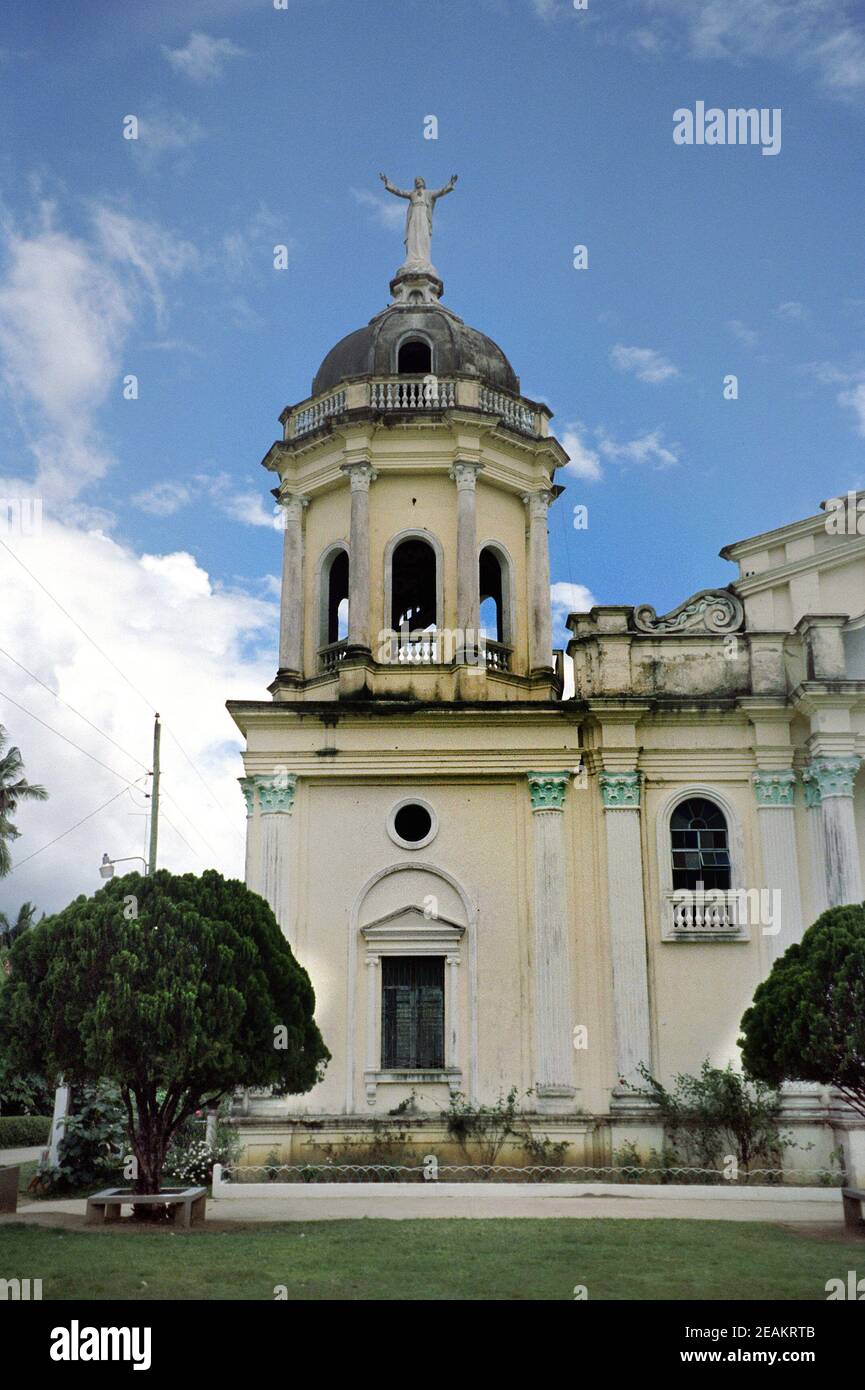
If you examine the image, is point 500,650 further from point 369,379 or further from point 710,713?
point 369,379

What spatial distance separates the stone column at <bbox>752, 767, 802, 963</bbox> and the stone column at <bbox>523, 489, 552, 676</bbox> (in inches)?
174

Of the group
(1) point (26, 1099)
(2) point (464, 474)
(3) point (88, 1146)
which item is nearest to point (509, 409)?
(2) point (464, 474)

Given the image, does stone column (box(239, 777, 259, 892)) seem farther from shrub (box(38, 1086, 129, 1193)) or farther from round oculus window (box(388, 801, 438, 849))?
shrub (box(38, 1086, 129, 1193))

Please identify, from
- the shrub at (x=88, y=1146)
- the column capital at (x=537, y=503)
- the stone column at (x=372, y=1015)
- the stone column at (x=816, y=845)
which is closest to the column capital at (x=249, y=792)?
the stone column at (x=372, y=1015)

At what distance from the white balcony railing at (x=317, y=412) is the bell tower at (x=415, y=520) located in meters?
0.03

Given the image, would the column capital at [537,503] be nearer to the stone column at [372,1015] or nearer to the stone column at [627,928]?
the stone column at [627,928]

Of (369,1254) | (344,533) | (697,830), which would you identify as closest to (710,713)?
(697,830)

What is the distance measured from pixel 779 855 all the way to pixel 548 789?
3.92 metres

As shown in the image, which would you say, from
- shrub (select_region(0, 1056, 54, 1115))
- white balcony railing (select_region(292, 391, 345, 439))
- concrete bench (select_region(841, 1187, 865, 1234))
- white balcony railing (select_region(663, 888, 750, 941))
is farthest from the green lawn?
shrub (select_region(0, 1056, 54, 1115))

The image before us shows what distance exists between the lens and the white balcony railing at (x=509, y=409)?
77.8 feet

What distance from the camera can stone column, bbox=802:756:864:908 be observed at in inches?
780

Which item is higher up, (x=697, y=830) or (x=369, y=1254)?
(x=697, y=830)
